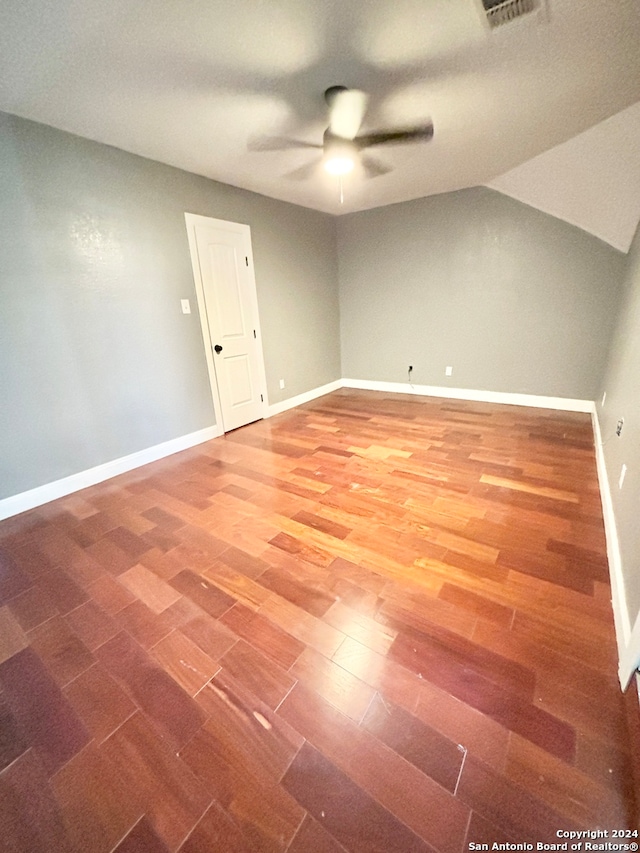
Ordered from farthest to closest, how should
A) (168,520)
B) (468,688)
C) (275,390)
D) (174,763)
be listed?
(275,390), (168,520), (468,688), (174,763)

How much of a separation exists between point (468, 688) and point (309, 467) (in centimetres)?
185

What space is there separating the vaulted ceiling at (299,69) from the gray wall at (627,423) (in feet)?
4.38

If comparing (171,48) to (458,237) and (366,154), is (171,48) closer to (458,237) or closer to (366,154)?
(366,154)

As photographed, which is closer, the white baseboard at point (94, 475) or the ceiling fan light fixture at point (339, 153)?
the ceiling fan light fixture at point (339, 153)

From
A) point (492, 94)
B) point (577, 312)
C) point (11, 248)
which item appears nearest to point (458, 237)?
point (577, 312)

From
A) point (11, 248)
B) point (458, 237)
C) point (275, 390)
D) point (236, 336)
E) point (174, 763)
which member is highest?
point (458, 237)

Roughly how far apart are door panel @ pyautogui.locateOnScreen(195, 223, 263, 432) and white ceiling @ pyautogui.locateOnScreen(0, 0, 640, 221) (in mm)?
788

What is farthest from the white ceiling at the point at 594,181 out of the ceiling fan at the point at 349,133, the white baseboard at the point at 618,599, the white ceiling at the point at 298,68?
the white baseboard at the point at 618,599

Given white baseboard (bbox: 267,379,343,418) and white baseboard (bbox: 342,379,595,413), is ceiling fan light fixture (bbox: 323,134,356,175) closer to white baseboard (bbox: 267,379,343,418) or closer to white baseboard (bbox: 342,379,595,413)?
white baseboard (bbox: 267,379,343,418)

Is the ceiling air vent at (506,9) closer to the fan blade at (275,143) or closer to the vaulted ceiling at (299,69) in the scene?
the vaulted ceiling at (299,69)

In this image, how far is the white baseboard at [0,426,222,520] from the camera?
2.34 metres

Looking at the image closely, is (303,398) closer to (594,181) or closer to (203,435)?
(203,435)

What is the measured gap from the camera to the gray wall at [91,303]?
2.19 metres

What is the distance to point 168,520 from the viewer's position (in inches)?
85.9
